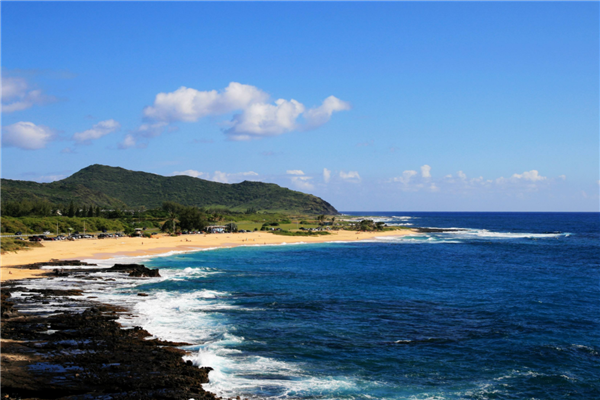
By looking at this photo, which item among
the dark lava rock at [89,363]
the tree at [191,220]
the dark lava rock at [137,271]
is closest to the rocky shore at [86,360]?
the dark lava rock at [89,363]

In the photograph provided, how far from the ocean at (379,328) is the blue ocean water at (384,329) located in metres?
0.09

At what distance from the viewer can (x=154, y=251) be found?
78.3 metres

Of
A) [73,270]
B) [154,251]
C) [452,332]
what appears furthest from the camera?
[154,251]

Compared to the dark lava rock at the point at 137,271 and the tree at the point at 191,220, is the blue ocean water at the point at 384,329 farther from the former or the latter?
the tree at the point at 191,220

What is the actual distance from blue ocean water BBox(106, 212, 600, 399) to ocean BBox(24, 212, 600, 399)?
0.09 m

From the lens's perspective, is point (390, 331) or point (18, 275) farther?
point (18, 275)

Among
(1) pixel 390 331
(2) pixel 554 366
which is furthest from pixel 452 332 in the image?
(2) pixel 554 366

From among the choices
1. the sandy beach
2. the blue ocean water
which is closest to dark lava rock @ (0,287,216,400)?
the blue ocean water

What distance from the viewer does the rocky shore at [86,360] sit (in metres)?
16.9

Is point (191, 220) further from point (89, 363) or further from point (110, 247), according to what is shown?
point (89, 363)

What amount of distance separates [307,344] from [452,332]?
31.6 ft

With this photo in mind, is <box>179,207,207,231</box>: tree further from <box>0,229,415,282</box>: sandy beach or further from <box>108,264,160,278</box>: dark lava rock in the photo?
Result: <box>108,264,160,278</box>: dark lava rock

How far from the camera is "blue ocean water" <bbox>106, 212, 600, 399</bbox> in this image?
19.4 m

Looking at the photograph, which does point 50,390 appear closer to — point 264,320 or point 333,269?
point 264,320
